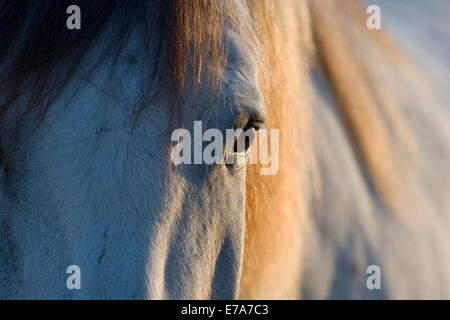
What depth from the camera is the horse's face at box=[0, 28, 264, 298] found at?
0.83 meters

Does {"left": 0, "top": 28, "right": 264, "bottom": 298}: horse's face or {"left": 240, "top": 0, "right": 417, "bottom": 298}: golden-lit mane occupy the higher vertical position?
{"left": 240, "top": 0, "right": 417, "bottom": 298}: golden-lit mane

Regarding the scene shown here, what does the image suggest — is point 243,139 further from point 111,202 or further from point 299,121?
point 299,121

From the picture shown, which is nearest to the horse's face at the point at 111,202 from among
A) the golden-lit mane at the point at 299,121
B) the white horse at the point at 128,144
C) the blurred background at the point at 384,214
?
the white horse at the point at 128,144

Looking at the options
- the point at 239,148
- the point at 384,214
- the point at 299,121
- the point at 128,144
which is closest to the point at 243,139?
the point at 239,148

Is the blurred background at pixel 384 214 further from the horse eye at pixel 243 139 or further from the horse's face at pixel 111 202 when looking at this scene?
the horse's face at pixel 111 202

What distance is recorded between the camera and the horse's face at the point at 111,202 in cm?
83

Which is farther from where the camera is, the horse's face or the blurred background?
the blurred background

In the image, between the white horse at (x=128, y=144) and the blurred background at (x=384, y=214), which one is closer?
the white horse at (x=128, y=144)

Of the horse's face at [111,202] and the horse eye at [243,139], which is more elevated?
the horse eye at [243,139]

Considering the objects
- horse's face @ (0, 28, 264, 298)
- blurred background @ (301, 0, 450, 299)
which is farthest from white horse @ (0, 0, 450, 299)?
blurred background @ (301, 0, 450, 299)

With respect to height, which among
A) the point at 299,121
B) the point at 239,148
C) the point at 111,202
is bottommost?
the point at 111,202

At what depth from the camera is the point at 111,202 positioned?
84cm

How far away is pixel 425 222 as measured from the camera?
1.93 m

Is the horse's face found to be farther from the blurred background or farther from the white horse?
the blurred background
